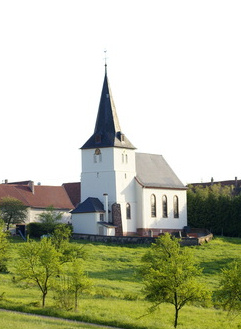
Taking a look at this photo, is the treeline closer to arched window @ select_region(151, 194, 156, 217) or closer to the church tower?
arched window @ select_region(151, 194, 156, 217)

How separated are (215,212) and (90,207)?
1901cm

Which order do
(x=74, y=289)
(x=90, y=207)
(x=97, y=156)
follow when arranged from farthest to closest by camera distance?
1. (x=97, y=156)
2. (x=90, y=207)
3. (x=74, y=289)

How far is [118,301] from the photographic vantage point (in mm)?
42031

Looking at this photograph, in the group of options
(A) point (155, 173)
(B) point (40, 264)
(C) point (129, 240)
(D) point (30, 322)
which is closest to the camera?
(D) point (30, 322)

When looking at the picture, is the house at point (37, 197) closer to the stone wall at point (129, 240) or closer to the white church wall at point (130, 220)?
the white church wall at point (130, 220)

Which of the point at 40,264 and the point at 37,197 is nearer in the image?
the point at 40,264

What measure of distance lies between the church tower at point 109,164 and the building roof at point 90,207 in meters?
0.96

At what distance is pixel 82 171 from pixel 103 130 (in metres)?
5.36

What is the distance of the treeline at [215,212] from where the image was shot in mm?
84500

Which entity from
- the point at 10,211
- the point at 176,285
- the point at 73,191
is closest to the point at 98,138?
the point at 10,211

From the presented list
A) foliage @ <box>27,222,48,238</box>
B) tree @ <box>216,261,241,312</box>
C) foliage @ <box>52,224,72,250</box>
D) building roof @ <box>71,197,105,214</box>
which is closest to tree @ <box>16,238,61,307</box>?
foliage @ <box>52,224,72,250</box>

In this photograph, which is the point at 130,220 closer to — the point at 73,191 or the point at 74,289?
the point at 73,191

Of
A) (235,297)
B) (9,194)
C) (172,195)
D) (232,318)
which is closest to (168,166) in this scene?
(172,195)

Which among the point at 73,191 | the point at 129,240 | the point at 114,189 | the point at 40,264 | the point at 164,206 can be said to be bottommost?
the point at 40,264
